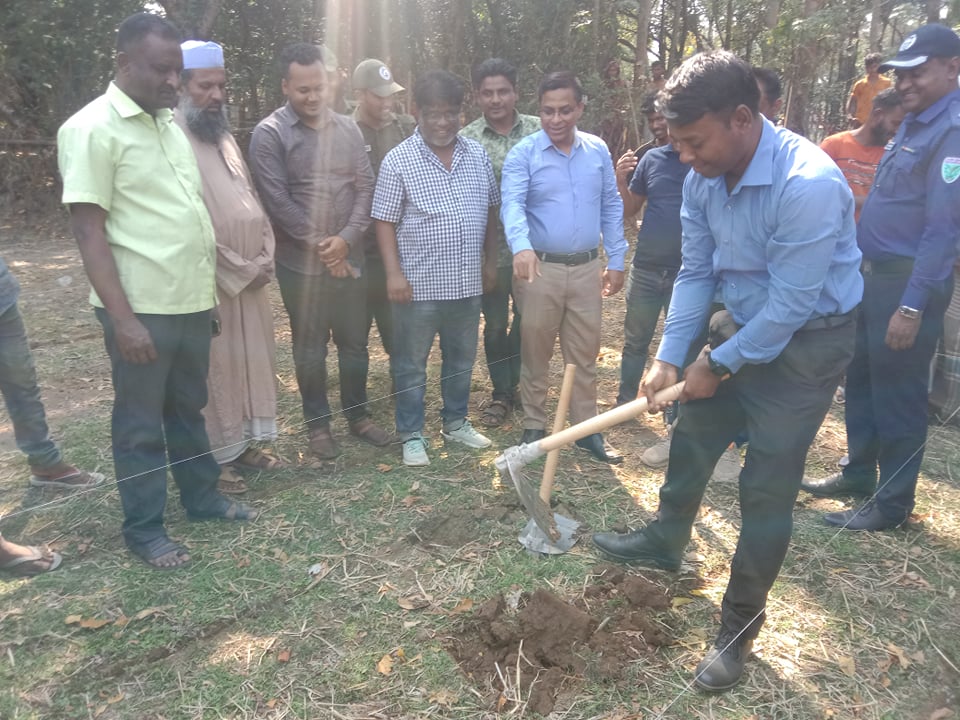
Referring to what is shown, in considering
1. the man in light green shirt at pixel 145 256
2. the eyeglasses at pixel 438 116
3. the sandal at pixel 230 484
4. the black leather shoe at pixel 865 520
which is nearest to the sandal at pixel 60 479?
the sandal at pixel 230 484

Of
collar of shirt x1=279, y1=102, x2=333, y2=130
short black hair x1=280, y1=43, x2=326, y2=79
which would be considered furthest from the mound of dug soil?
short black hair x1=280, y1=43, x2=326, y2=79

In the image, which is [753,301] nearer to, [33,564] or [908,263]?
[908,263]

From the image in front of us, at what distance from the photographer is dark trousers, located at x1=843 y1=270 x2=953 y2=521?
325 centimetres

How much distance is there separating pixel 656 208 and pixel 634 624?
241 centimetres

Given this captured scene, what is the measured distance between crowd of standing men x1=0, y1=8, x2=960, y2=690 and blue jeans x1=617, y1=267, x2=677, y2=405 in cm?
2

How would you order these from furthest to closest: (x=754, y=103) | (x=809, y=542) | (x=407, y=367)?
(x=407, y=367) → (x=809, y=542) → (x=754, y=103)

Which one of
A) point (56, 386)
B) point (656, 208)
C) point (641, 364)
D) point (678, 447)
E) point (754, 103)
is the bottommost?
point (56, 386)

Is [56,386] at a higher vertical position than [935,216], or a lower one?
lower

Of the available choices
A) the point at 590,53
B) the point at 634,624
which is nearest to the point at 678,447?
the point at 634,624

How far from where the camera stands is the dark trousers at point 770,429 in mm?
2348

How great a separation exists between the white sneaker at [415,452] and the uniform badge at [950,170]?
278 cm

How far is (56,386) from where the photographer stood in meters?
5.14

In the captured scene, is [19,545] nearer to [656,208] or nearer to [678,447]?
[678,447]

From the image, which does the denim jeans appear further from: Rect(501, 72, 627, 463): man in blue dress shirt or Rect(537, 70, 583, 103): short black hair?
Rect(537, 70, 583, 103): short black hair
